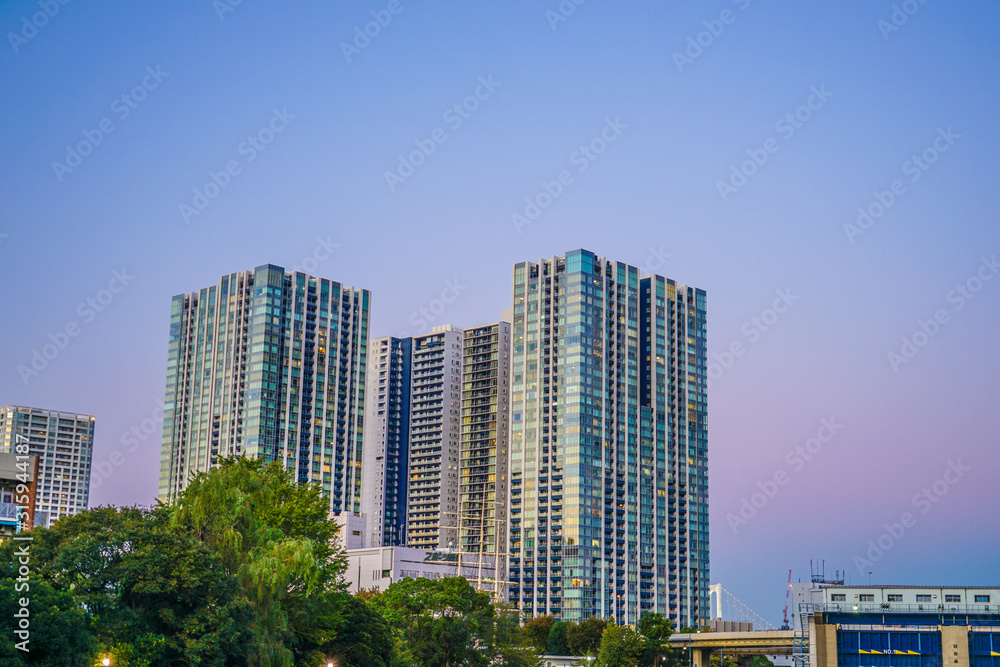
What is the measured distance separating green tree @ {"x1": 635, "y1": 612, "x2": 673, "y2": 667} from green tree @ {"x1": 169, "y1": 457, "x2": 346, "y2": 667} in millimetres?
62587

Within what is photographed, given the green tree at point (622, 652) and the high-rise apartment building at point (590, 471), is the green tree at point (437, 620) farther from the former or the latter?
the high-rise apartment building at point (590, 471)

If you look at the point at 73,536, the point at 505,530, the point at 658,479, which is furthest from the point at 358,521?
the point at 73,536

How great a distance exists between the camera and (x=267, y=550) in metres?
55.9

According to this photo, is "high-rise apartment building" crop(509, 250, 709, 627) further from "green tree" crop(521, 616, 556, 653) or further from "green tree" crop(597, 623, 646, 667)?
"green tree" crop(597, 623, 646, 667)

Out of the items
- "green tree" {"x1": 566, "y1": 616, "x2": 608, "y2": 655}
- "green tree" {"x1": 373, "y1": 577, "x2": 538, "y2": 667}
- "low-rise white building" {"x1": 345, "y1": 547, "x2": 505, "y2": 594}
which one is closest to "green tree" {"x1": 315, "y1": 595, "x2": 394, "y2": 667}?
"green tree" {"x1": 373, "y1": 577, "x2": 538, "y2": 667}

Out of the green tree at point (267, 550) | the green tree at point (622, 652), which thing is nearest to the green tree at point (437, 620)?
the green tree at point (267, 550)

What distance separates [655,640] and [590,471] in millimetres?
68576

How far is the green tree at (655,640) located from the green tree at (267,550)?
62.6m

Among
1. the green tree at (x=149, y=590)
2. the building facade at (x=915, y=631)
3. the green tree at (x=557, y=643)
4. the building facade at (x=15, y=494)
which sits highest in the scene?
the building facade at (x=15, y=494)

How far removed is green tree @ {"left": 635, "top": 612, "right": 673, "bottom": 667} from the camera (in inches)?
4702

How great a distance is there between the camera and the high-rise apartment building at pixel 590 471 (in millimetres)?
185375

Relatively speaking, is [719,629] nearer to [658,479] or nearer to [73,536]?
[658,479]

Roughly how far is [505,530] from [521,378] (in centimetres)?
2703

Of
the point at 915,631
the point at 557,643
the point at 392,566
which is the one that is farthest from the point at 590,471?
the point at 915,631
